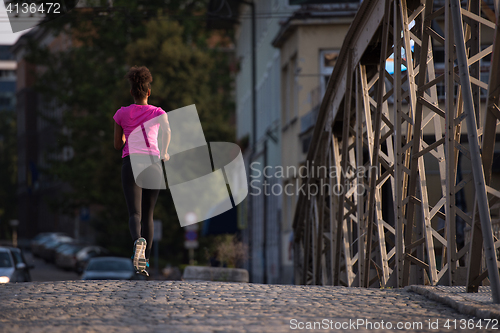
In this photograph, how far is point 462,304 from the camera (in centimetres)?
639

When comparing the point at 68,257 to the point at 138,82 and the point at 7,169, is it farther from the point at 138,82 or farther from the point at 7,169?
the point at 7,169

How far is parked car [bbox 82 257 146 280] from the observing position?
27.8m

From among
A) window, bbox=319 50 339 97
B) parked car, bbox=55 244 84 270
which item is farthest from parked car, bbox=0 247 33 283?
parked car, bbox=55 244 84 270

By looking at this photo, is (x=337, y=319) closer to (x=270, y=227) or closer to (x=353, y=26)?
(x=353, y=26)

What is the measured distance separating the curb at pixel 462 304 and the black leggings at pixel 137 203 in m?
2.60

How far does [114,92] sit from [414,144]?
3447 cm

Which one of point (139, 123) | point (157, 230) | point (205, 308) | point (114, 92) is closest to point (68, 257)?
point (114, 92)

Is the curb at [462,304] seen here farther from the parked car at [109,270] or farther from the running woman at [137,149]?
the parked car at [109,270]

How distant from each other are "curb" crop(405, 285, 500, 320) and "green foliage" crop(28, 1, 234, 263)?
3192 centimetres

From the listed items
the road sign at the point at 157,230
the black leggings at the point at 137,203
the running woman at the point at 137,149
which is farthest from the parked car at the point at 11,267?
the road sign at the point at 157,230

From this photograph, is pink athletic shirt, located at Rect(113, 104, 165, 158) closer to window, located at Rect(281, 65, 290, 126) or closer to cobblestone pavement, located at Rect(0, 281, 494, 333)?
cobblestone pavement, located at Rect(0, 281, 494, 333)

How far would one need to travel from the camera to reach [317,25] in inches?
1081

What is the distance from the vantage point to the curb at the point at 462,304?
5953mm

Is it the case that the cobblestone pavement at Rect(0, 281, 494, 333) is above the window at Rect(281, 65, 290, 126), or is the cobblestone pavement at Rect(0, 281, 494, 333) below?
below
